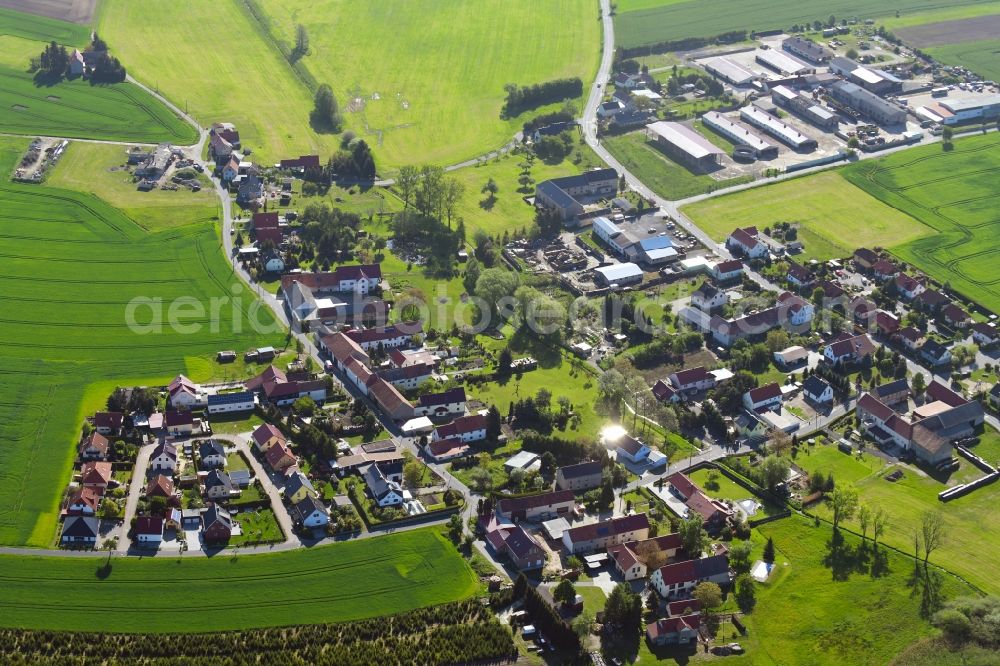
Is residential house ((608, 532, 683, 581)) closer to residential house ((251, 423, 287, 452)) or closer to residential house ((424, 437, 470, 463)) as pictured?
residential house ((424, 437, 470, 463))

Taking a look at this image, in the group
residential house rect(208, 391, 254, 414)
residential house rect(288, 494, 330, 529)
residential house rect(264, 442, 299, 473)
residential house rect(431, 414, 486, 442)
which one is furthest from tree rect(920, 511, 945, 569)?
residential house rect(208, 391, 254, 414)

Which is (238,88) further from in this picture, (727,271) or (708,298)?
(708,298)

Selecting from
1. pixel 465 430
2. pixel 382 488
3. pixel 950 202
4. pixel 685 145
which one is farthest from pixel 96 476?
pixel 950 202

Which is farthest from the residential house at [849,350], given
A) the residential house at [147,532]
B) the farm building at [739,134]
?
the residential house at [147,532]

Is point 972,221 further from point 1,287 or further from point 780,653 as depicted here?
point 1,287

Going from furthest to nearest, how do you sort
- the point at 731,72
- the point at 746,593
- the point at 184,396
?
the point at 731,72
the point at 184,396
the point at 746,593
